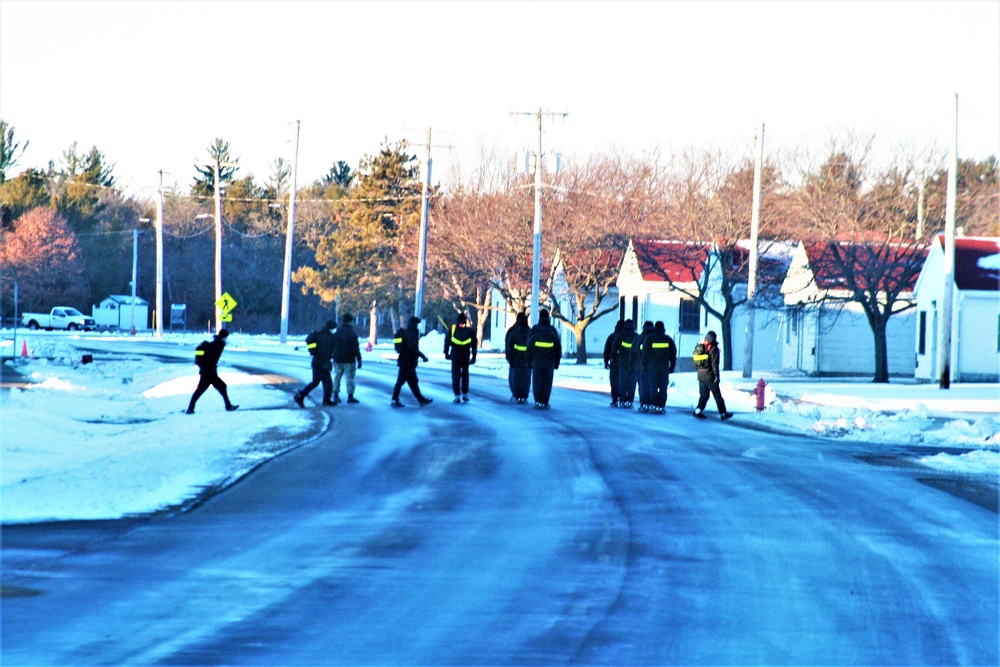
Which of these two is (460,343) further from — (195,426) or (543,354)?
(195,426)

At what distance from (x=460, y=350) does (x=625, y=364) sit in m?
3.44

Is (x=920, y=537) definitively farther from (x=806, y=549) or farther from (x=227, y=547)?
(x=227, y=547)

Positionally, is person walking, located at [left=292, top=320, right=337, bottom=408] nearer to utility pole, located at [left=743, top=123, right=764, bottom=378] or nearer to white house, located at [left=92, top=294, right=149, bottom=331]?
utility pole, located at [left=743, top=123, right=764, bottom=378]

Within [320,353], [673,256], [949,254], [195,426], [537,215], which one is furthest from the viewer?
[673,256]

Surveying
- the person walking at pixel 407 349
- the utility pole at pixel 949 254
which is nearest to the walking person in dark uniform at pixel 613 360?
the person walking at pixel 407 349

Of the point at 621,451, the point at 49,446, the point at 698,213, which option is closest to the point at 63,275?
the point at 698,213

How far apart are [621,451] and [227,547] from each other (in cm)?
744

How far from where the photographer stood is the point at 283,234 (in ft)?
313

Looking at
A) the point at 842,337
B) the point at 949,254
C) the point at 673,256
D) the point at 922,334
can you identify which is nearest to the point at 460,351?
the point at 949,254

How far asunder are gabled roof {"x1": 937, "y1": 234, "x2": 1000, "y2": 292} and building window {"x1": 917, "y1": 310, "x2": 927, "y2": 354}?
219 centimetres

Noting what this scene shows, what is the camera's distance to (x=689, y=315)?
1820 inches

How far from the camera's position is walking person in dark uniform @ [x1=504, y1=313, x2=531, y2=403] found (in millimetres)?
22969

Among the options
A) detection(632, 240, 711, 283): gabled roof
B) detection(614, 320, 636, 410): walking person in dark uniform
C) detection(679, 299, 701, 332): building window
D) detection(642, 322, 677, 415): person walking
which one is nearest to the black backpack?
detection(642, 322, 677, 415): person walking

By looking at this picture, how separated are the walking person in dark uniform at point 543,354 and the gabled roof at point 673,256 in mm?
17400
